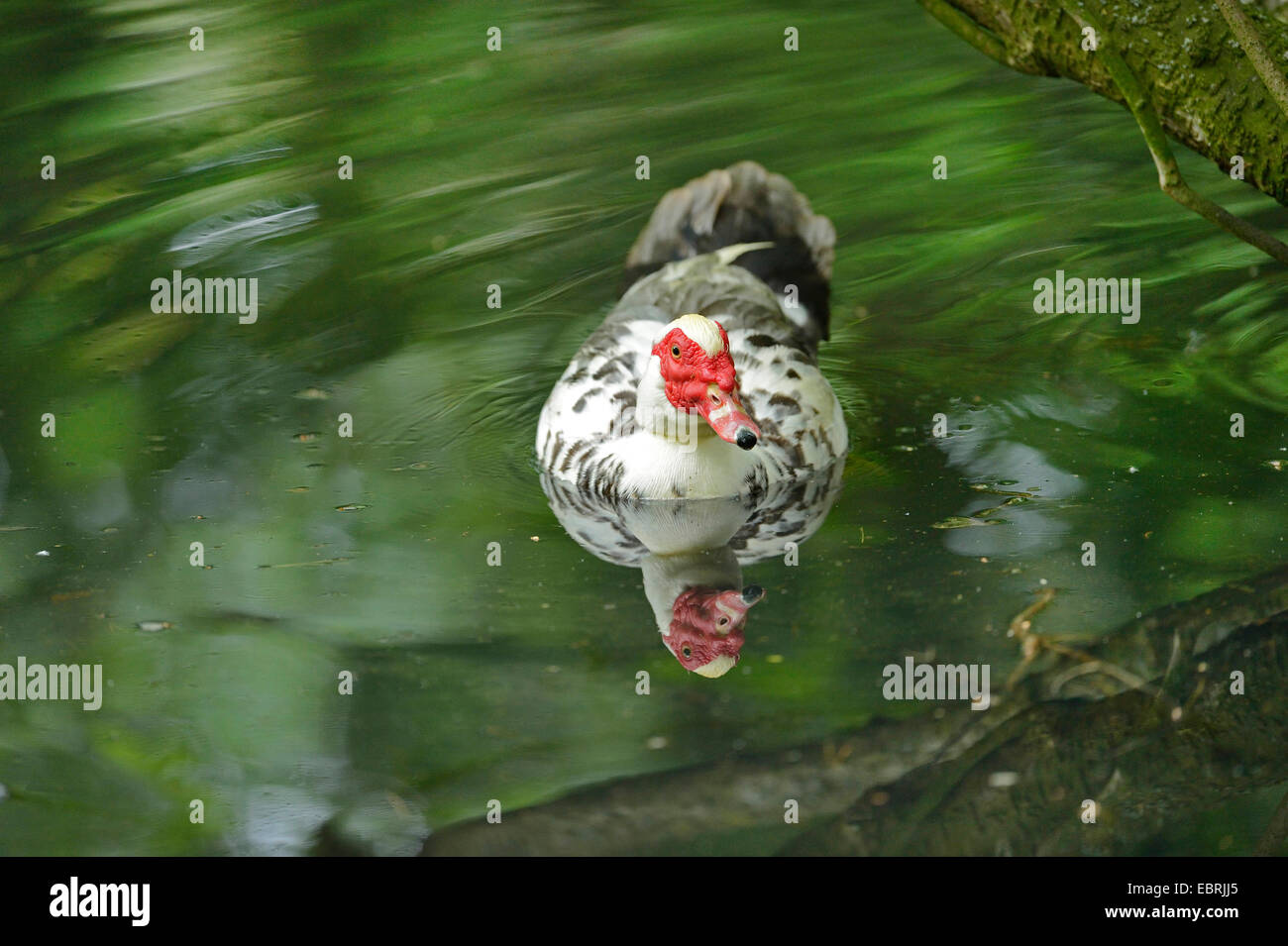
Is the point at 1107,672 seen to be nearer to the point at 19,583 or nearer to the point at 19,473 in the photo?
the point at 19,583

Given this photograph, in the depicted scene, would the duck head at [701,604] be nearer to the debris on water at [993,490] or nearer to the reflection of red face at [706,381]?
the reflection of red face at [706,381]

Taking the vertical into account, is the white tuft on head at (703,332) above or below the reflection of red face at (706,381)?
above

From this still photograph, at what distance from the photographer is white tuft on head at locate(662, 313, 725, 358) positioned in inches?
283

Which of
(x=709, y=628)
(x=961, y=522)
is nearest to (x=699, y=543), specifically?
(x=709, y=628)

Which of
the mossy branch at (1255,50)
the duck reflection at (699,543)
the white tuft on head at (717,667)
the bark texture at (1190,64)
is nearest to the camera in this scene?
the mossy branch at (1255,50)

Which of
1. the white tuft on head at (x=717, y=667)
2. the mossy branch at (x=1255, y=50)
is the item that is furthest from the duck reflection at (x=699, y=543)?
the mossy branch at (x=1255, y=50)

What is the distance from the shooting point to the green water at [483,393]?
5.84m

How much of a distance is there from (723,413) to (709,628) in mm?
1155
